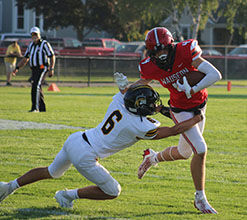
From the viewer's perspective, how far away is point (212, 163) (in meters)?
7.78

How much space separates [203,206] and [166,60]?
1365mm

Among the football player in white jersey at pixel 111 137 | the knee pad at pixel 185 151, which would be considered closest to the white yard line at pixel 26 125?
the knee pad at pixel 185 151

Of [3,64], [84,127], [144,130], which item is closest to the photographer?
[144,130]

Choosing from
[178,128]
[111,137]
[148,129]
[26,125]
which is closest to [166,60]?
[178,128]

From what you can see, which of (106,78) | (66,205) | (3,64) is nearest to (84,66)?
(106,78)

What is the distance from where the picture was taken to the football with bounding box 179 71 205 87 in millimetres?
5652

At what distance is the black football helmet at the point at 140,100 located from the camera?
4895mm

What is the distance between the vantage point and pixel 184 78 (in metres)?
5.43

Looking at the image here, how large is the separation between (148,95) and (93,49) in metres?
29.0

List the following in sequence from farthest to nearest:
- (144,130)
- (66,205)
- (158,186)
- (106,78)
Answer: (106,78)
(158,186)
(66,205)
(144,130)

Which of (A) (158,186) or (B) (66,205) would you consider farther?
(A) (158,186)

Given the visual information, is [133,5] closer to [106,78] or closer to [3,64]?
[106,78]

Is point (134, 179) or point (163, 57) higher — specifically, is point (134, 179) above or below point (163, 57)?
below

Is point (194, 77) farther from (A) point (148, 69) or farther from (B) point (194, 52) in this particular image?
(A) point (148, 69)
